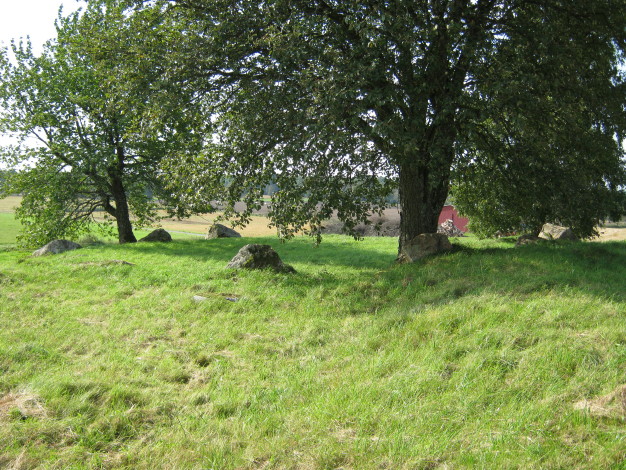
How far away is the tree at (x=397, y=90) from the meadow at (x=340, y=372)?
111 inches

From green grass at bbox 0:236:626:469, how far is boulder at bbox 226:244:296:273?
7.36 ft

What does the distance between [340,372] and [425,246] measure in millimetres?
7112

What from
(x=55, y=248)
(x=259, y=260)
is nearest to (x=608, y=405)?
(x=259, y=260)

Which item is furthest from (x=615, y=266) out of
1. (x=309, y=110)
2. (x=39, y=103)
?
(x=39, y=103)

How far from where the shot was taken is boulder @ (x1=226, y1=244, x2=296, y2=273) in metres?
13.5

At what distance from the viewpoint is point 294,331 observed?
8281 mm

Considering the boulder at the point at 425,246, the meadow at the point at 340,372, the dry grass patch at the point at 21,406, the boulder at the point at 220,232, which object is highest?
the boulder at the point at 425,246

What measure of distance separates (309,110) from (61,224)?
65.6ft

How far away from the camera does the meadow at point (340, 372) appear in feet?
14.3

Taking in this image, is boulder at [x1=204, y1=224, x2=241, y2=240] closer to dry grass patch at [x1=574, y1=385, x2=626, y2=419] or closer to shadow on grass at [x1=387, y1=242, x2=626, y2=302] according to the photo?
shadow on grass at [x1=387, y1=242, x2=626, y2=302]

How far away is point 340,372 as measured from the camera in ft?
20.3

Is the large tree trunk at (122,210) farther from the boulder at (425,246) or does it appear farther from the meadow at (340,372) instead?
the boulder at (425,246)

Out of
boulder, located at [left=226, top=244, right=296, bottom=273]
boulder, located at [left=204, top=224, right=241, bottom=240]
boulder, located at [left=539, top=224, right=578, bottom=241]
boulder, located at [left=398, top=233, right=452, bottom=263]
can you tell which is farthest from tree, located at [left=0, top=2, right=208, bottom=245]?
boulder, located at [left=539, top=224, right=578, bottom=241]

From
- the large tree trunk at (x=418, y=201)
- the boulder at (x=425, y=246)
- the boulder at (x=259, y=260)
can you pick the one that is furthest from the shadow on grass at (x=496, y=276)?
the large tree trunk at (x=418, y=201)
